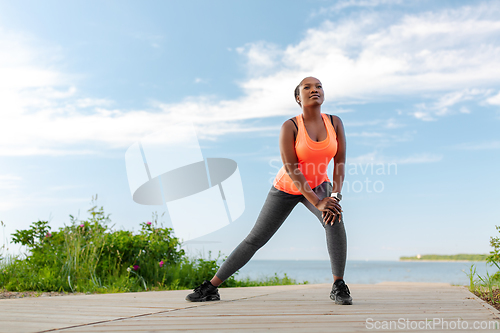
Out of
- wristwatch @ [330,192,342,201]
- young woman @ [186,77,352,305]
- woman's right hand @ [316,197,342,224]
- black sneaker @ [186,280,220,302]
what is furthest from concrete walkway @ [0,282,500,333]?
wristwatch @ [330,192,342,201]

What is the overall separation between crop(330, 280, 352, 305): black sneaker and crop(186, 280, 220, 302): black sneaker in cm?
94

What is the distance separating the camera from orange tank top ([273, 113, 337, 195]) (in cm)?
291

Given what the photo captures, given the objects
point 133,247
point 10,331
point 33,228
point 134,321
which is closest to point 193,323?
point 134,321

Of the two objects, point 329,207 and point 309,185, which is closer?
point 329,207

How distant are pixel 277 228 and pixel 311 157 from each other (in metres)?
0.60

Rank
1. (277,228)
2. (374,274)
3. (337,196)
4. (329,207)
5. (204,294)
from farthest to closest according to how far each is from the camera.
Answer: (374,274) → (204,294) → (277,228) → (337,196) → (329,207)

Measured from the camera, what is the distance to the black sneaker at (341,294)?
281 centimetres

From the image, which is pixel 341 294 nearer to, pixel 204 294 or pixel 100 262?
pixel 204 294

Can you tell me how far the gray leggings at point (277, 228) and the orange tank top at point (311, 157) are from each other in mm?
55

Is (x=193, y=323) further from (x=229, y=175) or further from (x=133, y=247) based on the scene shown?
(x=229, y=175)

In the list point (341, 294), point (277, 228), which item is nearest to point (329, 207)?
point (277, 228)

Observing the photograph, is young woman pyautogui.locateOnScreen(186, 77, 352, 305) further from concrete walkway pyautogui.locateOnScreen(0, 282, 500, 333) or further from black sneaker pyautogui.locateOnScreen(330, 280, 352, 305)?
concrete walkway pyautogui.locateOnScreen(0, 282, 500, 333)

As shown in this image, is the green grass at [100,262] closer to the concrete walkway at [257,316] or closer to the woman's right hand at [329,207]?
the concrete walkway at [257,316]

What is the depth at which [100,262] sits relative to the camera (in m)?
5.87
